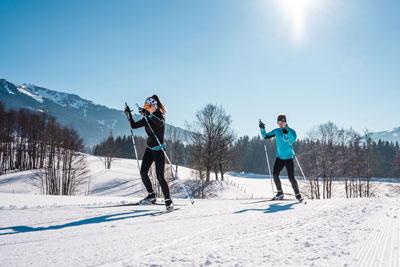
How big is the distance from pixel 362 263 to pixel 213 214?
3236 mm

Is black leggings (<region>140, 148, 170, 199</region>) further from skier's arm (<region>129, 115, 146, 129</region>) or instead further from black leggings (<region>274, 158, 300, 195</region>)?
black leggings (<region>274, 158, 300, 195</region>)

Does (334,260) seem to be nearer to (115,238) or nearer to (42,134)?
(115,238)

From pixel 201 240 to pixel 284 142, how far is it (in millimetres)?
6411

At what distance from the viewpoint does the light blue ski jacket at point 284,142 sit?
29.4 ft

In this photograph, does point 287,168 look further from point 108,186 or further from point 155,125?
point 108,186

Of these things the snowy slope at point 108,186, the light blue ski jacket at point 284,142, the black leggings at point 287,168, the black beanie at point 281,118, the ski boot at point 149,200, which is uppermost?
the black beanie at point 281,118

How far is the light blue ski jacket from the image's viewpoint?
29.4 ft

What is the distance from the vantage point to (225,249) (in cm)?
278

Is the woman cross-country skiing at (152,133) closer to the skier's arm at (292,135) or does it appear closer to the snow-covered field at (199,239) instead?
the snow-covered field at (199,239)

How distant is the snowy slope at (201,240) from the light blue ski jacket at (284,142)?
399cm

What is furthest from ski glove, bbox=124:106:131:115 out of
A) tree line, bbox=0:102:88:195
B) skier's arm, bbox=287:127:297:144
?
tree line, bbox=0:102:88:195

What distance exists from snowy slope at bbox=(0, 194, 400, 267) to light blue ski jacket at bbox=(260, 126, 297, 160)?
3.99 meters

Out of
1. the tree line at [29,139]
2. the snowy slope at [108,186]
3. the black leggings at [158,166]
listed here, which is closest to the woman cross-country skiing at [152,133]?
the black leggings at [158,166]

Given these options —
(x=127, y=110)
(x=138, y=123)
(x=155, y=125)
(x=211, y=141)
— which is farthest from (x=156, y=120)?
(x=211, y=141)
